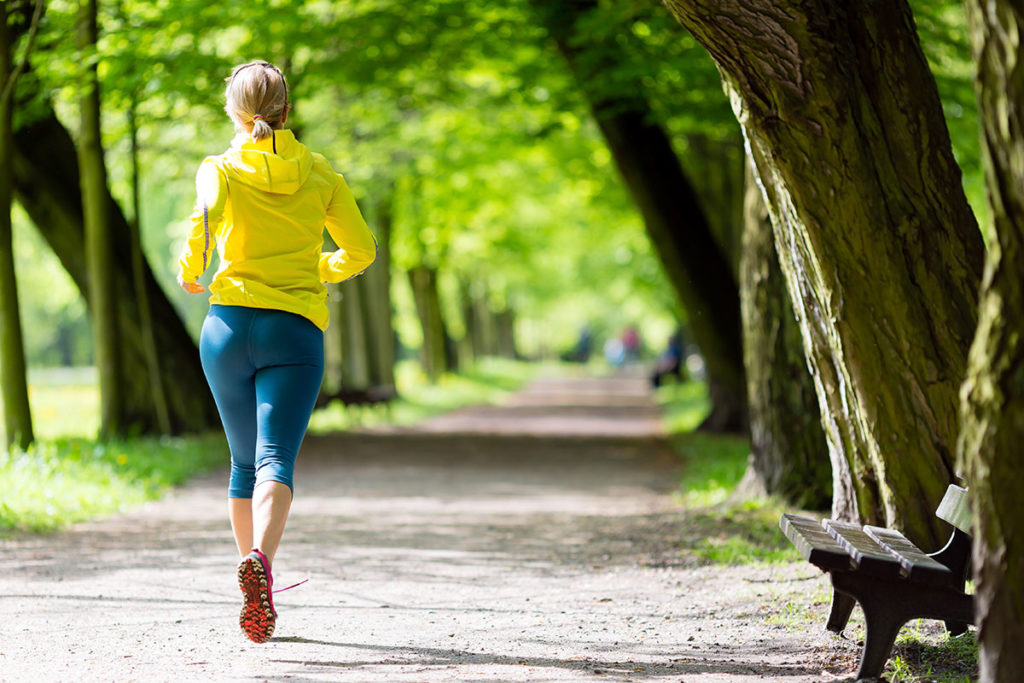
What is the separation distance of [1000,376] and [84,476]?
25.9ft

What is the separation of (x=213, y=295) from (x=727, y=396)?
37.2ft

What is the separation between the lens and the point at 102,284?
455 inches

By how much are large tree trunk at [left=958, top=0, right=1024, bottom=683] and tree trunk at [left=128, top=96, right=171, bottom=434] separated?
10.7m

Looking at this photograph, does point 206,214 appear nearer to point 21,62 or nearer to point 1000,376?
point 1000,376

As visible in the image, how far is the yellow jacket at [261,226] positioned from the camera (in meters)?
4.37

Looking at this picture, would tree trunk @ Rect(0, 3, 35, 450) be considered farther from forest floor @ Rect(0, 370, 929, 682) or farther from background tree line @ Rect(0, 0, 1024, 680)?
forest floor @ Rect(0, 370, 929, 682)

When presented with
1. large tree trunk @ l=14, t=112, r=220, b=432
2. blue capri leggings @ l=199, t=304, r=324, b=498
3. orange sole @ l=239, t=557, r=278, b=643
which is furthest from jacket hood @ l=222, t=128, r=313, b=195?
large tree trunk @ l=14, t=112, r=220, b=432

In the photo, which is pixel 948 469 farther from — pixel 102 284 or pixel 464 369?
pixel 464 369

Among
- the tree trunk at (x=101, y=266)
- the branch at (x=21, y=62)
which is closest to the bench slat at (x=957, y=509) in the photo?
the branch at (x=21, y=62)

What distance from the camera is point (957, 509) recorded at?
13.8 feet

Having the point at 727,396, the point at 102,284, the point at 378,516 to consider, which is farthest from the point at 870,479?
the point at 727,396

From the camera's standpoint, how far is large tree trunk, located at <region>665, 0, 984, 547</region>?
4816 millimetres

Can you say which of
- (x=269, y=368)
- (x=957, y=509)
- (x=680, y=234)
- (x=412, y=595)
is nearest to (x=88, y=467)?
(x=412, y=595)

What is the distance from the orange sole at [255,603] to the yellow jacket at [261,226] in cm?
92
